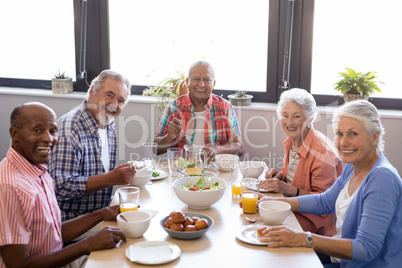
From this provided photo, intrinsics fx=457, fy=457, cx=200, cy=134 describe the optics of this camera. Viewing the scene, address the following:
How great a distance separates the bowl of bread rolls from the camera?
1.72 meters

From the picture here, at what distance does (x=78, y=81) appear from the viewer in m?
4.21

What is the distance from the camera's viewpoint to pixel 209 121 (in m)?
3.37

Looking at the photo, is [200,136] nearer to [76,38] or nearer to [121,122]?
[121,122]

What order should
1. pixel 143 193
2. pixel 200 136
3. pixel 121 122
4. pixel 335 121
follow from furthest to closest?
pixel 121 122 → pixel 200 136 → pixel 143 193 → pixel 335 121

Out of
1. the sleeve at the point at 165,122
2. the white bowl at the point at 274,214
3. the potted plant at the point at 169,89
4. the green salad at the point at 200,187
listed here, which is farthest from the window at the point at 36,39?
the white bowl at the point at 274,214

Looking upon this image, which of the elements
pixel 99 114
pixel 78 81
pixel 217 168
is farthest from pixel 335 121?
pixel 78 81

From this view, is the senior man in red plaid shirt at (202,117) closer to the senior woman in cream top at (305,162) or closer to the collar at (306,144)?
the senior woman in cream top at (305,162)

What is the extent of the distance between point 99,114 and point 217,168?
2.50 ft

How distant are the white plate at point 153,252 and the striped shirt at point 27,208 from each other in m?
0.33

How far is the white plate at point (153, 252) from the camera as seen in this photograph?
5.12ft

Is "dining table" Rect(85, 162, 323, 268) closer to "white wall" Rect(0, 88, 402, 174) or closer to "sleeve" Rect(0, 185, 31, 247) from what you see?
"sleeve" Rect(0, 185, 31, 247)

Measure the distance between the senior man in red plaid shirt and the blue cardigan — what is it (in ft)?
4.82

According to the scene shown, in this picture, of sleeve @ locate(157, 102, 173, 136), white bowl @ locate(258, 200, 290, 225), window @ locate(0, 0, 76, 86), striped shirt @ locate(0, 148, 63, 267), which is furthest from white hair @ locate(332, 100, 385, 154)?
window @ locate(0, 0, 76, 86)

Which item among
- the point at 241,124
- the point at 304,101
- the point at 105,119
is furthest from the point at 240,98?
the point at 105,119
